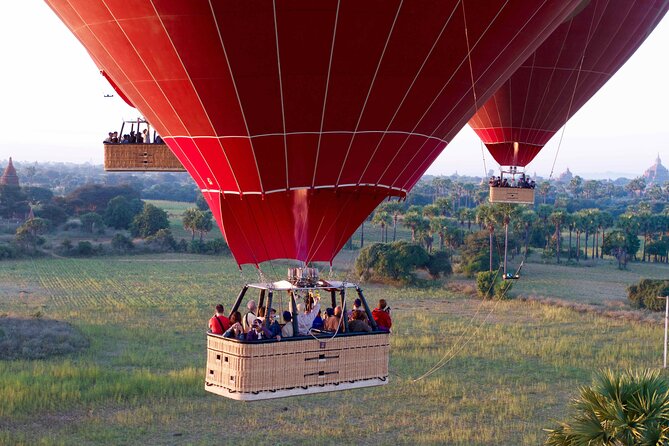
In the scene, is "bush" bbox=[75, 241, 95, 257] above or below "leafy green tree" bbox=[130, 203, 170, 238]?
below

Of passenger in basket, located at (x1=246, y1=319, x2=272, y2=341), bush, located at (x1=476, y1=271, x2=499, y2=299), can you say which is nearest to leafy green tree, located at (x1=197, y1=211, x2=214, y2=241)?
bush, located at (x1=476, y1=271, x2=499, y2=299)

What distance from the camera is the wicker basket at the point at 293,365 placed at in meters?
9.16

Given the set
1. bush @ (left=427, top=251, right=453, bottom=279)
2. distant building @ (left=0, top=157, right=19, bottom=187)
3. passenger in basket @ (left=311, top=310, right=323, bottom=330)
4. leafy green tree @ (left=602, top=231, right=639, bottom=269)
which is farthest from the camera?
distant building @ (left=0, top=157, right=19, bottom=187)

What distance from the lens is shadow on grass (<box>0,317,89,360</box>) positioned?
2342cm

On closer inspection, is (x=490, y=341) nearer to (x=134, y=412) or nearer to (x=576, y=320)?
(x=576, y=320)

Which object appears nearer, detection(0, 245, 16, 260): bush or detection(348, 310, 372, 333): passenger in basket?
detection(348, 310, 372, 333): passenger in basket

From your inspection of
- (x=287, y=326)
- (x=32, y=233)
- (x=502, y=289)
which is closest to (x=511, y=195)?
(x=287, y=326)

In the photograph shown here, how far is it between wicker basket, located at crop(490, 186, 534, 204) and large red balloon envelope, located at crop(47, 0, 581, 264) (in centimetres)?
830

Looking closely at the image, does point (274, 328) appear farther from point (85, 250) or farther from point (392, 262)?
point (85, 250)

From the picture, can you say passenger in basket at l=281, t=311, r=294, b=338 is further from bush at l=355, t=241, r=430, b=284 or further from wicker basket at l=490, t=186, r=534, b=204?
bush at l=355, t=241, r=430, b=284

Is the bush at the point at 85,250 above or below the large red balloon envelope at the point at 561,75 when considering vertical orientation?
below

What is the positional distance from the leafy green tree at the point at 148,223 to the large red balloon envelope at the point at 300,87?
50993 millimetres

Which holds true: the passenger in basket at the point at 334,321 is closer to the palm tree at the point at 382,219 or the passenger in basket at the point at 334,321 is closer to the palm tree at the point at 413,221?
the palm tree at the point at 413,221

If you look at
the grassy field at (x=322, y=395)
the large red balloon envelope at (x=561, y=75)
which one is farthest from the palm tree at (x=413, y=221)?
the large red balloon envelope at (x=561, y=75)
